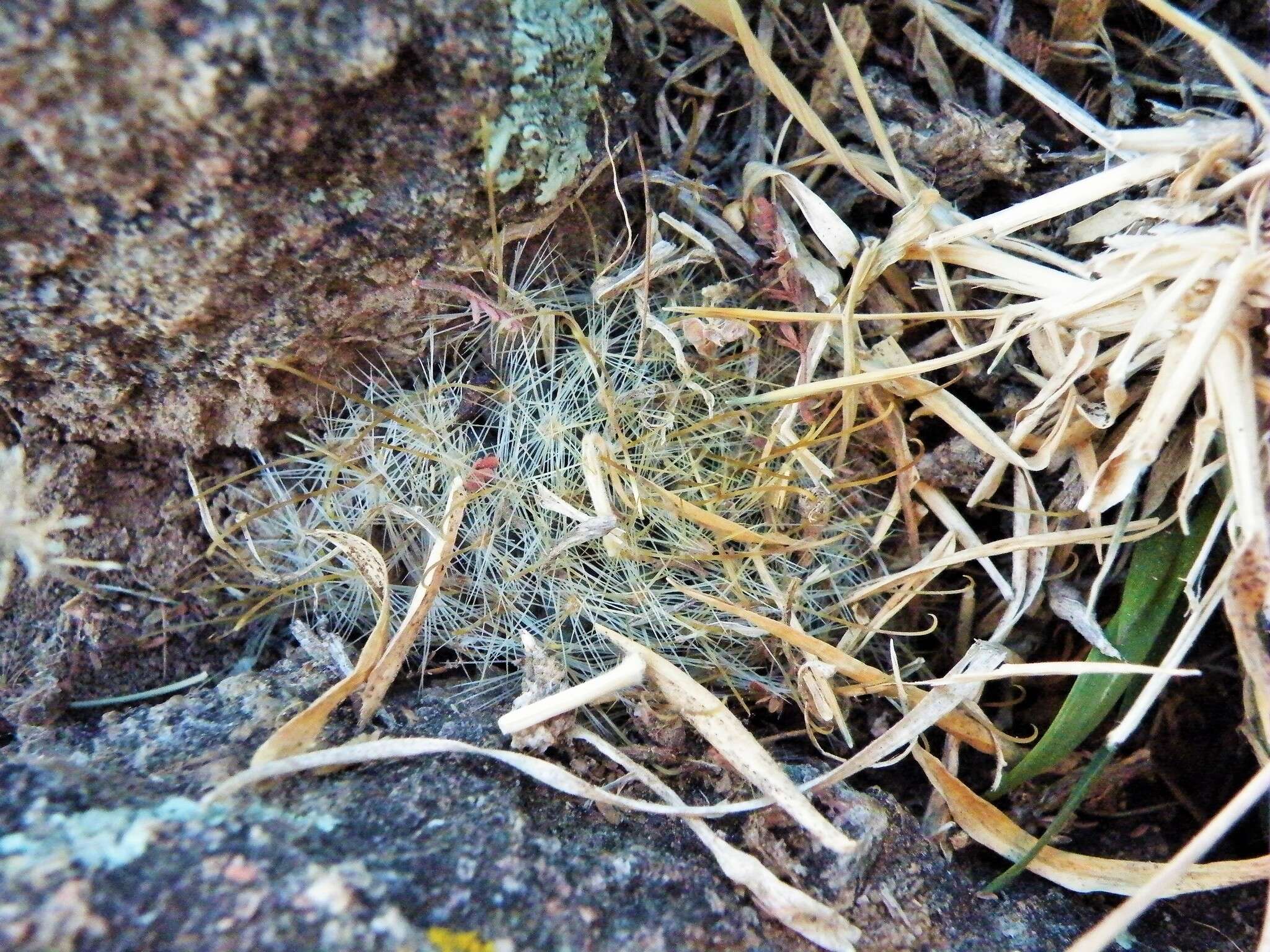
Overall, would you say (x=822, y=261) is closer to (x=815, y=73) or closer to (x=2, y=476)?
(x=815, y=73)

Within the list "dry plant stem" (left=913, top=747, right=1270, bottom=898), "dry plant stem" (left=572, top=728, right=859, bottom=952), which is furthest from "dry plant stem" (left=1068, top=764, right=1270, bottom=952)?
"dry plant stem" (left=572, top=728, right=859, bottom=952)

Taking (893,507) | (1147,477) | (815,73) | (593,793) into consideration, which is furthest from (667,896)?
(815,73)

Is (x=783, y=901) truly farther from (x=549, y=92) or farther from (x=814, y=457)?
(x=549, y=92)

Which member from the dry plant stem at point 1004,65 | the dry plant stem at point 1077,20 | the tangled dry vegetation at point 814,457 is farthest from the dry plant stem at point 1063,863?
the dry plant stem at point 1077,20

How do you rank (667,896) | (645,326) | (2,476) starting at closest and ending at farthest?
(667,896)
(2,476)
(645,326)

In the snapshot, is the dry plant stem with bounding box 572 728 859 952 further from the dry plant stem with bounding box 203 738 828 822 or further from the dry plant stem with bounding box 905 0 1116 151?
the dry plant stem with bounding box 905 0 1116 151

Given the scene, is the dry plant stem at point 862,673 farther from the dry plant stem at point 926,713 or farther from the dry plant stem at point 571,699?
the dry plant stem at point 571,699

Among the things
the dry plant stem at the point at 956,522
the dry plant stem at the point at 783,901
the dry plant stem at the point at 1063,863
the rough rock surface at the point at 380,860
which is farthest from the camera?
the dry plant stem at the point at 956,522
